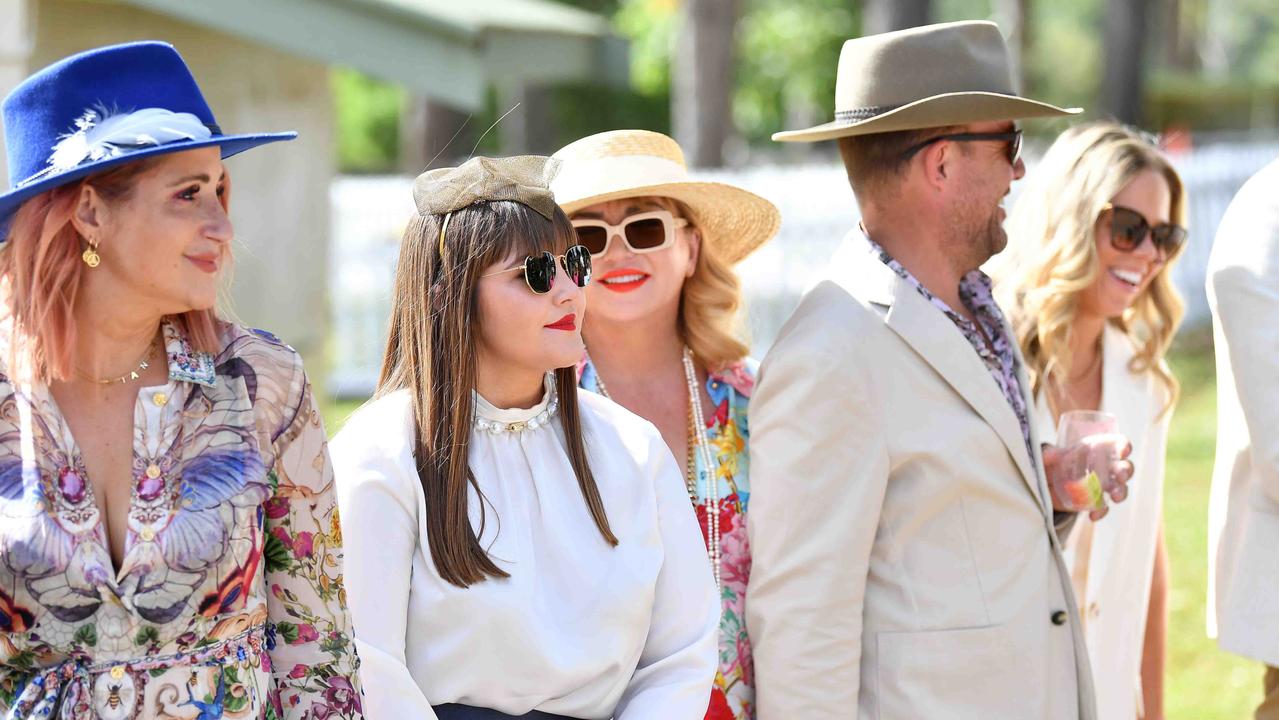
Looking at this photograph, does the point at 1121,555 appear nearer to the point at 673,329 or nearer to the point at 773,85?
the point at 673,329

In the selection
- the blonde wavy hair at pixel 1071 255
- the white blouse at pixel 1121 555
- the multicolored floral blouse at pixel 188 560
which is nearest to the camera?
the multicolored floral blouse at pixel 188 560

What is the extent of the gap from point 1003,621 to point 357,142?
3979cm

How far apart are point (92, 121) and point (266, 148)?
5815mm

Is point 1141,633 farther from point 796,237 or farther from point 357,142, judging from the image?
point 357,142

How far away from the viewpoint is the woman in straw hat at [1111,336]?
4152mm

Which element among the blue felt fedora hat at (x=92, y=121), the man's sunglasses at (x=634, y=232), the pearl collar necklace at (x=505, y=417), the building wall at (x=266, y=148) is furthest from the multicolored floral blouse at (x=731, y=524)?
the building wall at (x=266, y=148)

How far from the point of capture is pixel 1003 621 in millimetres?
3295

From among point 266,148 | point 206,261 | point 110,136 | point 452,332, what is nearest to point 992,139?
point 452,332

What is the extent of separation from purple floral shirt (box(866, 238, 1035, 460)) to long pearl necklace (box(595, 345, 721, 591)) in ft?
1.86

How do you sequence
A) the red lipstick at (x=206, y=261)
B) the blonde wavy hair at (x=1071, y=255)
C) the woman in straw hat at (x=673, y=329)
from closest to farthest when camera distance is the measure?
the red lipstick at (x=206, y=261)
the woman in straw hat at (x=673, y=329)
the blonde wavy hair at (x=1071, y=255)

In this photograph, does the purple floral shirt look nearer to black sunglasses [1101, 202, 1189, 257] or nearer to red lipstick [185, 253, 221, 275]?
black sunglasses [1101, 202, 1189, 257]

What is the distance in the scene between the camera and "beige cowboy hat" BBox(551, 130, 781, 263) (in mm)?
3588

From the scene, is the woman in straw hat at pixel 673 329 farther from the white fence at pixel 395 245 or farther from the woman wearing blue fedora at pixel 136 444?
the white fence at pixel 395 245

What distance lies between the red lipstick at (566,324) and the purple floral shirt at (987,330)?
0.91 m
